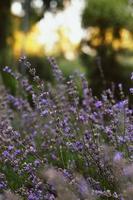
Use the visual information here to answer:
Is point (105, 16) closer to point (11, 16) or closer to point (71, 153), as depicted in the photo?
point (11, 16)

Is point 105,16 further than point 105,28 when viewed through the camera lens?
Yes

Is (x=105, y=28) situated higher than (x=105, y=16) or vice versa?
(x=105, y=16)

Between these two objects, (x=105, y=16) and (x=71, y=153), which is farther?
(x=105, y=16)

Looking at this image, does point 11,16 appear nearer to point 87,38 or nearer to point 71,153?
point 87,38

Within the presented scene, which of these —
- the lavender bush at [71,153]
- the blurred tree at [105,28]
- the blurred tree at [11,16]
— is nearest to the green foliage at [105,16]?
the blurred tree at [105,28]

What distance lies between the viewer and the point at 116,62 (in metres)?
Answer: 16.6

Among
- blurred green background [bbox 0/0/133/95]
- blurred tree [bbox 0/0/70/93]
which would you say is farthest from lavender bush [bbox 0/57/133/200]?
blurred tree [bbox 0/0/70/93]

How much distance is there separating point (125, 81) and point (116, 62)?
5.78ft

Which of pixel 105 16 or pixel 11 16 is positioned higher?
pixel 11 16

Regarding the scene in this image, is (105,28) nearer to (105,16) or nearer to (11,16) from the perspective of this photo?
(105,16)

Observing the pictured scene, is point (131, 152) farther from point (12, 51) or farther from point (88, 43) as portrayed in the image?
point (12, 51)

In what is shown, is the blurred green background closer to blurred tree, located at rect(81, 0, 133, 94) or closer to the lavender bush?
blurred tree, located at rect(81, 0, 133, 94)

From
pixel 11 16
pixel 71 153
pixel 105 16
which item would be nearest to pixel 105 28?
pixel 105 16

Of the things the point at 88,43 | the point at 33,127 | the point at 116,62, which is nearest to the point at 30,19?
the point at 88,43
